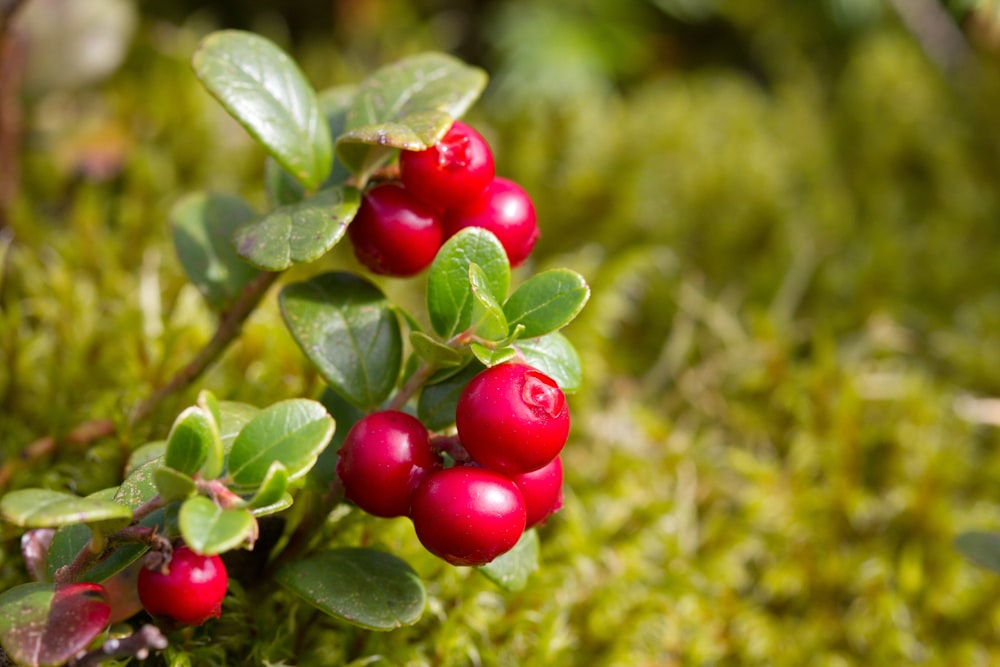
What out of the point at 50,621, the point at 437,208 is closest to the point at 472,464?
the point at 437,208

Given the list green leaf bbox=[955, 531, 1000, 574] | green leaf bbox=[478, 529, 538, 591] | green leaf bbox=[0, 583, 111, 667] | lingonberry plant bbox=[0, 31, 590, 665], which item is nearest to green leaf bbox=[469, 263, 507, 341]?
lingonberry plant bbox=[0, 31, 590, 665]

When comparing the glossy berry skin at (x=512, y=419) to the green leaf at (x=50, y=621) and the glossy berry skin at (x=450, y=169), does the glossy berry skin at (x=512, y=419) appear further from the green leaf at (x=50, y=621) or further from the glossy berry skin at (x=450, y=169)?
the green leaf at (x=50, y=621)

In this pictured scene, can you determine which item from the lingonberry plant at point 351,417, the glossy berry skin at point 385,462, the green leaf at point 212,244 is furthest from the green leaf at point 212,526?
the green leaf at point 212,244

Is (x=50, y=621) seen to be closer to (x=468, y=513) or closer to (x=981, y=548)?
(x=468, y=513)

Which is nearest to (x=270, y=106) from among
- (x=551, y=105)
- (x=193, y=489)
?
(x=193, y=489)

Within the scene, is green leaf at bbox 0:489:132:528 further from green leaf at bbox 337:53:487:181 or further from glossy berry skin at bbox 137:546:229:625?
green leaf at bbox 337:53:487:181

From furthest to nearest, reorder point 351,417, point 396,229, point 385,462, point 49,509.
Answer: point 351,417, point 396,229, point 385,462, point 49,509

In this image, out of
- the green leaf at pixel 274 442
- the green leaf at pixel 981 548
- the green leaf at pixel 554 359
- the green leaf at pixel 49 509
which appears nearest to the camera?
the green leaf at pixel 49 509
